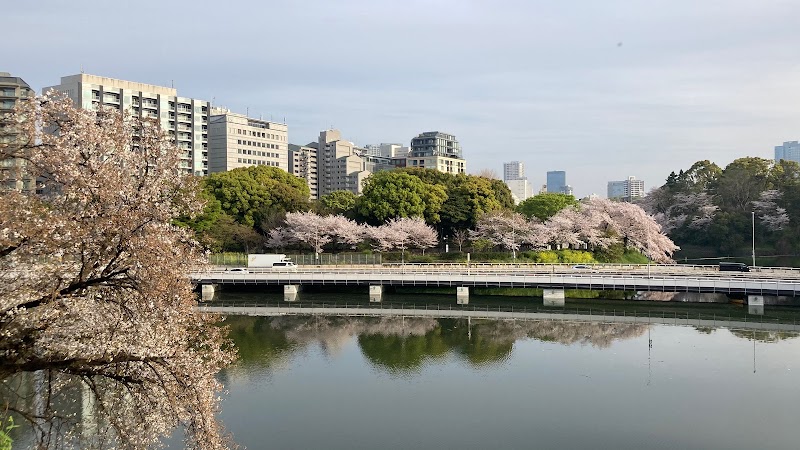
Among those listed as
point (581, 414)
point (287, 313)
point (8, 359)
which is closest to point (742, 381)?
point (581, 414)

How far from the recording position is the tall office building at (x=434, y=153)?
126438 millimetres

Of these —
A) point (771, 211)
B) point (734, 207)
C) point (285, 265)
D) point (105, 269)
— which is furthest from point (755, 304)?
point (105, 269)

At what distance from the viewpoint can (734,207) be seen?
60.6 meters

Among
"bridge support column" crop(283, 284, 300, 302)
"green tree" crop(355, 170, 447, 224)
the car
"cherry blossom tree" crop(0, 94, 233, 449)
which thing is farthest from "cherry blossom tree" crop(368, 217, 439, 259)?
"cherry blossom tree" crop(0, 94, 233, 449)

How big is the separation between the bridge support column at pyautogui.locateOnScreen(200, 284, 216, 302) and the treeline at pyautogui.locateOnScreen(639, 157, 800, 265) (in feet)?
142

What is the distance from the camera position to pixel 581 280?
38969 mm

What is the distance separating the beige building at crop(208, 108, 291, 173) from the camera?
314ft

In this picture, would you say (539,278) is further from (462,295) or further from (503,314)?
(462,295)

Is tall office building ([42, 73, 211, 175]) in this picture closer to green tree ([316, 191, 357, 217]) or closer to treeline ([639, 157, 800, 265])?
green tree ([316, 191, 357, 217])

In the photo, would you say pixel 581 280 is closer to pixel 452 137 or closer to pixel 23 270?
pixel 23 270

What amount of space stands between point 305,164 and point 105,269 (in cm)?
11287

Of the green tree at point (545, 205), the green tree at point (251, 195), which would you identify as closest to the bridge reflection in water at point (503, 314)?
the green tree at point (251, 195)

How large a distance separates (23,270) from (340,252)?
1776 inches

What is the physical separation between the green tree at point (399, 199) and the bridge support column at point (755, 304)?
2543 cm
